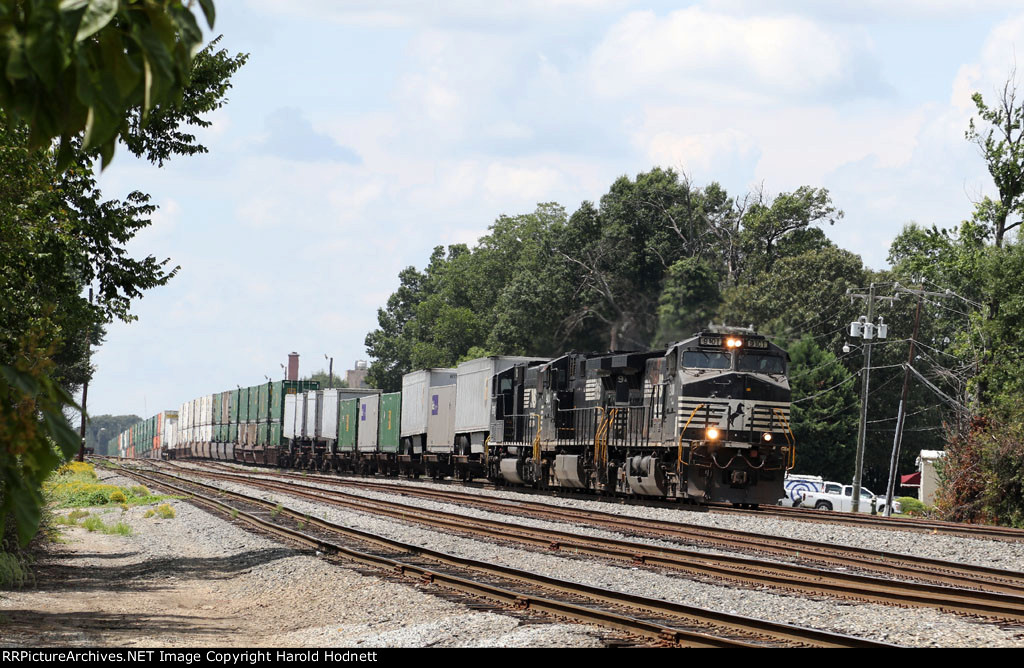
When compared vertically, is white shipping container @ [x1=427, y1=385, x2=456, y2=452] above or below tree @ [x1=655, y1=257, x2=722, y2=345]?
below

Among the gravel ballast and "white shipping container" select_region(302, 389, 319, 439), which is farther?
"white shipping container" select_region(302, 389, 319, 439)

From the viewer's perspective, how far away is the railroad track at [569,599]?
29.7 ft

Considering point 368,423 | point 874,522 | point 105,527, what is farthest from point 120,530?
point 368,423

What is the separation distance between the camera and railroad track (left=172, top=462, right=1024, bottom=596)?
550 inches

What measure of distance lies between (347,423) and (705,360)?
1251 inches

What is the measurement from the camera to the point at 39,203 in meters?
13.7

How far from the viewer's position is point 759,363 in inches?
1038

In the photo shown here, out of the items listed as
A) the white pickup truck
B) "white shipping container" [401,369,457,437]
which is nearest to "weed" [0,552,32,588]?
"white shipping container" [401,369,457,437]

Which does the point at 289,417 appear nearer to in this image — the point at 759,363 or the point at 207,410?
the point at 207,410

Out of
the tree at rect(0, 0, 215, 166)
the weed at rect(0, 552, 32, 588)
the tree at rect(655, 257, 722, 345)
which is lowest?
the weed at rect(0, 552, 32, 588)

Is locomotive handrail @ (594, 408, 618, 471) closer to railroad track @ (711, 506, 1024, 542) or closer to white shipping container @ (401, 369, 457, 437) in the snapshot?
railroad track @ (711, 506, 1024, 542)

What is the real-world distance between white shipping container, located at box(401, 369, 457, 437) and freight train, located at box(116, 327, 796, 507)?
8cm

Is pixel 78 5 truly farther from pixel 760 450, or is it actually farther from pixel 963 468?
pixel 963 468

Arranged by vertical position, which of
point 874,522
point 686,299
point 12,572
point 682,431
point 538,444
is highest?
point 686,299
